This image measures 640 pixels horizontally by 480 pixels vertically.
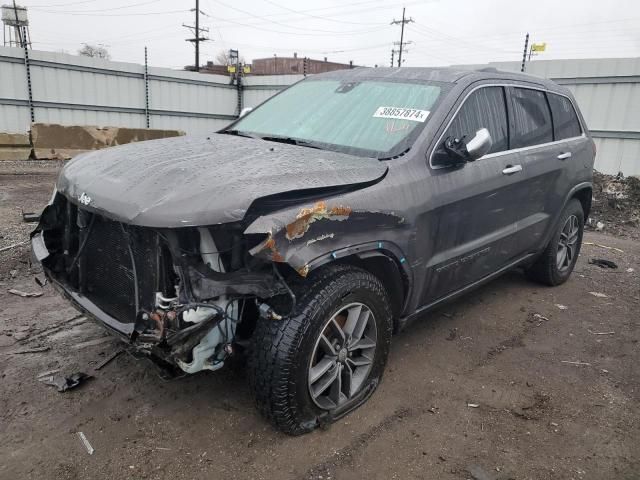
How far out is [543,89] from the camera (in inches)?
171

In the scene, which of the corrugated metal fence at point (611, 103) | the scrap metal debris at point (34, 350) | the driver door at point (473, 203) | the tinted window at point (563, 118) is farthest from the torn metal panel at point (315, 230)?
the corrugated metal fence at point (611, 103)

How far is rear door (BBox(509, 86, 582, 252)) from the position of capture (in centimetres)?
391

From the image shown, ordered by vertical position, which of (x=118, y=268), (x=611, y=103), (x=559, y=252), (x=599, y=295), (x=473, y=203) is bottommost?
(x=599, y=295)

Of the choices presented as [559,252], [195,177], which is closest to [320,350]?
[195,177]

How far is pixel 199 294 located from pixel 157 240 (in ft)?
1.12

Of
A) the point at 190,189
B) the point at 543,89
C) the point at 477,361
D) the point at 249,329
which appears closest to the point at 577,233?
the point at 543,89

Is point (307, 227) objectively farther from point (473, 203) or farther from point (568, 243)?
point (568, 243)

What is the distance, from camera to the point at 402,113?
3.21m

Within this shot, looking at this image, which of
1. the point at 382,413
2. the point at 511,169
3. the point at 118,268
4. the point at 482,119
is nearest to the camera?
the point at 118,268

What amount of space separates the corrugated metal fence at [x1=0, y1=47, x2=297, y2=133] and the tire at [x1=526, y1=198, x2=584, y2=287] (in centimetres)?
1201

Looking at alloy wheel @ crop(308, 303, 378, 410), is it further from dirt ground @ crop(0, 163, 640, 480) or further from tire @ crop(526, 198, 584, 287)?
tire @ crop(526, 198, 584, 287)

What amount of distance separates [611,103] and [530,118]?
24.1ft

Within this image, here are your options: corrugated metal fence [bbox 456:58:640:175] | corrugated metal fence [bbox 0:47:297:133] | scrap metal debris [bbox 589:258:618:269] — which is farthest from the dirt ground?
corrugated metal fence [bbox 0:47:297:133]

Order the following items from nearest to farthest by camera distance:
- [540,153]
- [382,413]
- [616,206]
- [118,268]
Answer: [118,268], [382,413], [540,153], [616,206]
